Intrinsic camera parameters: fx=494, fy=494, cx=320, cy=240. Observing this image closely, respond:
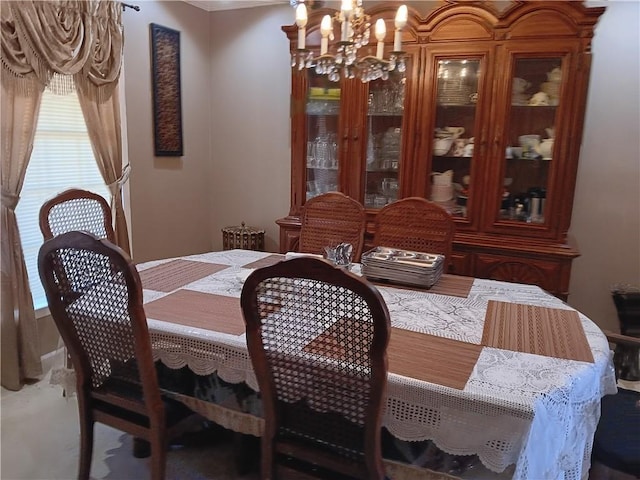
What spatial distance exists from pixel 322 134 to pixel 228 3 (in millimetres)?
1361

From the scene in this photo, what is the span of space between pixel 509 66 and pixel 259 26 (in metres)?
1.93

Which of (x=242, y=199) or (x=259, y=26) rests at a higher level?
(x=259, y=26)

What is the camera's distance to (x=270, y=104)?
12.6 feet

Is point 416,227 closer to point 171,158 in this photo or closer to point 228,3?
point 171,158

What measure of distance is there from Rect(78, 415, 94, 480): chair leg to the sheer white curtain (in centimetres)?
113

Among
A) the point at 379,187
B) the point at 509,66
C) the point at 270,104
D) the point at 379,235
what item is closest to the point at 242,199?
the point at 270,104

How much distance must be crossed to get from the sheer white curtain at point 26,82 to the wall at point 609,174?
2970mm

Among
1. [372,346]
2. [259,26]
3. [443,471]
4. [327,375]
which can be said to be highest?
[259,26]

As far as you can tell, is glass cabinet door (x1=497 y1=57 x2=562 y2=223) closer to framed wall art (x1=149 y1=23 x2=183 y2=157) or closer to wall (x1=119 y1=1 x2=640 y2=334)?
wall (x1=119 y1=1 x2=640 y2=334)

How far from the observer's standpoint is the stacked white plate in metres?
2.08

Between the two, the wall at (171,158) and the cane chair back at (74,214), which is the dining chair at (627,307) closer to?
the cane chair back at (74,214)

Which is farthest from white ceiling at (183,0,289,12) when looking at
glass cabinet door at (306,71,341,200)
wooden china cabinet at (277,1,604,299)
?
glass cabinet door at (306,71,341,200)

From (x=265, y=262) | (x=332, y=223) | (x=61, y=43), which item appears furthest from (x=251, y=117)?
(x=265, y=262)

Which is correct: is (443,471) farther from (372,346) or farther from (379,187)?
(379,187)
